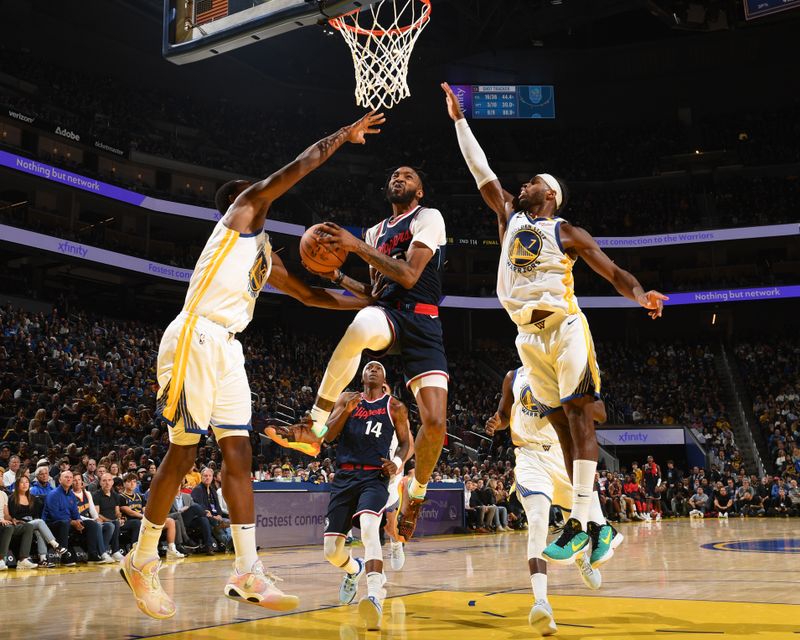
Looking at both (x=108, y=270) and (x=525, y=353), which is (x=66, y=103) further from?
(x=525, y=353)

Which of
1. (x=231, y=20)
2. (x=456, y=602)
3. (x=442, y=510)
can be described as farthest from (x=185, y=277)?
(x=456, y=602)

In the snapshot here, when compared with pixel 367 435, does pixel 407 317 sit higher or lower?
higher

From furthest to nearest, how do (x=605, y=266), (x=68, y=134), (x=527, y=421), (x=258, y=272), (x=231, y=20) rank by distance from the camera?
(x=68, y=134) < (x=231, y=20) < (x=527, y=421) < (x=605, y=266) < (x=258, y=272)

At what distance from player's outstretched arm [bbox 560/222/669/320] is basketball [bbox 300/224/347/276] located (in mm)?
1537

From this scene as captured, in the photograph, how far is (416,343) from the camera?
5457 millimetres

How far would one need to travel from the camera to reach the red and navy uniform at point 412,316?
5.44 metres

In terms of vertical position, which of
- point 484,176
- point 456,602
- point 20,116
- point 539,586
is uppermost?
point 20,116

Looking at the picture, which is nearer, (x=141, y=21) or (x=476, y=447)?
(x=476, y=447)

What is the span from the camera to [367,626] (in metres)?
5.14

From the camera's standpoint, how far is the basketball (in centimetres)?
505

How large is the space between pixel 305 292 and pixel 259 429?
49.3 ft

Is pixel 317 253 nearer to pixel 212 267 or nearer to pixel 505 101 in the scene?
pixel 212 267

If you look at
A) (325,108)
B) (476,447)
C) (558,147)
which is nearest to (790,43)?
(558,147)

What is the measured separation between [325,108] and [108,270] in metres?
13.4
